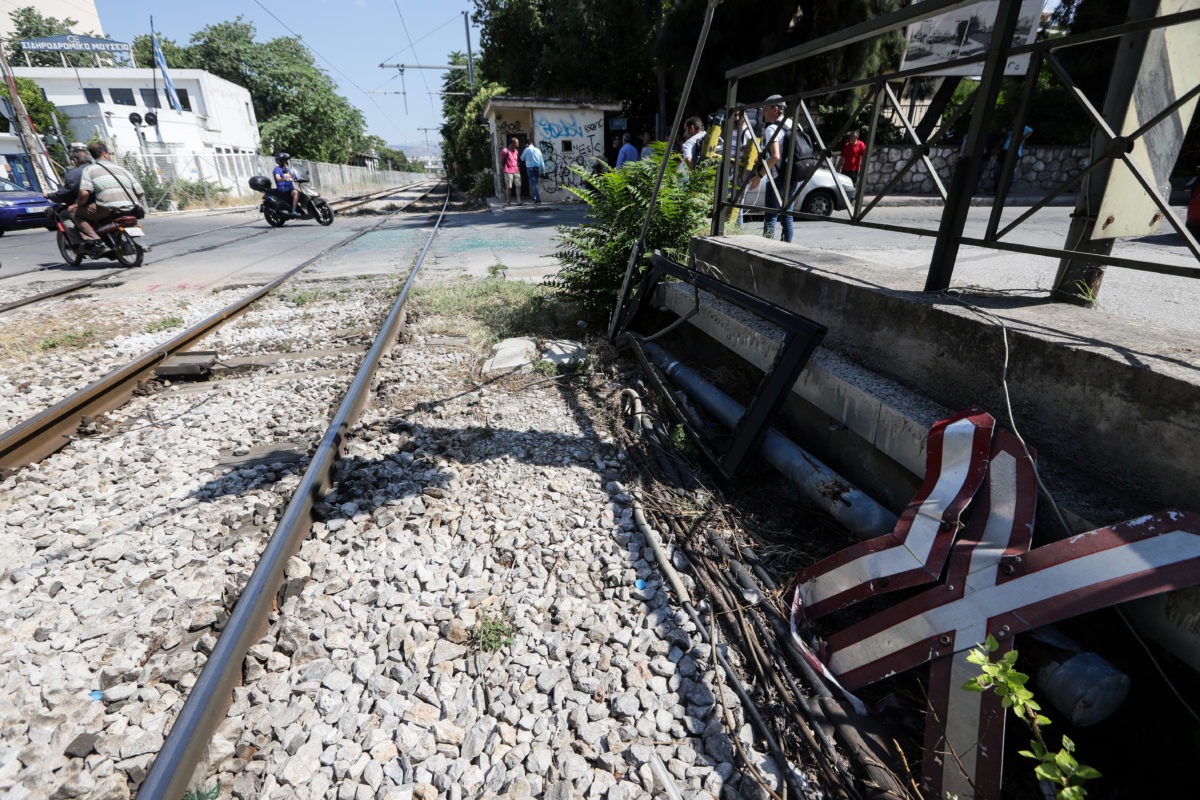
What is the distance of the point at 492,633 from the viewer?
221 centimetres

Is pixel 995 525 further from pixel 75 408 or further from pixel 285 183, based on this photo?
pixel 285 183

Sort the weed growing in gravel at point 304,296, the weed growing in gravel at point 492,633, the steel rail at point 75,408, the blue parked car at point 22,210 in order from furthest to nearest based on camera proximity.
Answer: the blue parked car at point 22,210 < the weed growing in gravel at point 304,296 < the steel rail at point 75,408 < the weed growing in gravel at point 492,633

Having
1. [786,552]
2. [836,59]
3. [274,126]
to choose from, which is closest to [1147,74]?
[786,552]

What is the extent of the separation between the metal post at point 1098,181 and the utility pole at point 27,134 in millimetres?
27840

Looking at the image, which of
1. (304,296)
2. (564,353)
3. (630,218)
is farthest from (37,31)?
(564,353)

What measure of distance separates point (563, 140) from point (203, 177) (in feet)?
60.6

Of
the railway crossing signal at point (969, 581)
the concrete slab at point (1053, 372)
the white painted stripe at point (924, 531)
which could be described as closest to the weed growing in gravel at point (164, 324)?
the concrete slab at point (1053, 372)

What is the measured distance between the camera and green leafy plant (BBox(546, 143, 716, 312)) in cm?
550

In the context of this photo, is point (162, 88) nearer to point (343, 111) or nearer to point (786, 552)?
point (343, 111)

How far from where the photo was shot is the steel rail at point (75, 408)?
11.5 ft

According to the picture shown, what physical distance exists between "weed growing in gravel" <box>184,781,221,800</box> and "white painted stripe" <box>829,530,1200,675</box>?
198 centimetres

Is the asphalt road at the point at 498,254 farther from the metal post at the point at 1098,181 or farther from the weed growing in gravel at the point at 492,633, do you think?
the weed growing in gravel at the point at 492,633

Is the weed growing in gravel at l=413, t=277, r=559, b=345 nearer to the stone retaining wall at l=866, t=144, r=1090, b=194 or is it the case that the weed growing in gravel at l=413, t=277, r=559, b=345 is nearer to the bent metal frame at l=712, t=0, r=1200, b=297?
the bent metal frame at l=712, t=0, r=1200, b=297

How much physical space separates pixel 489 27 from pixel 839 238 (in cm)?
2550
